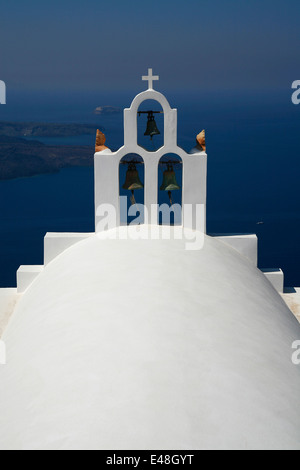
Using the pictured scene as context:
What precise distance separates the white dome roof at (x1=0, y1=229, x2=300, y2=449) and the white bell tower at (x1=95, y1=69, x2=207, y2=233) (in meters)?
1.81

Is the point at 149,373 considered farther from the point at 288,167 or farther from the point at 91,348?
the point at 288,167

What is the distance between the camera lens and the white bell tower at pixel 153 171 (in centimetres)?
1633

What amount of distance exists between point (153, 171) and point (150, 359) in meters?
6.80

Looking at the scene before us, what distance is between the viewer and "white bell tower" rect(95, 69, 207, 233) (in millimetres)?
16328

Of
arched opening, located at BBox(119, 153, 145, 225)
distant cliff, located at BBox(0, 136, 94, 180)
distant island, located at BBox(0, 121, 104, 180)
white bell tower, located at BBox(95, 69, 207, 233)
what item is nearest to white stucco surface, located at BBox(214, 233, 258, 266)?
white bell tower, located at BBox(95, 69, 207, 233)

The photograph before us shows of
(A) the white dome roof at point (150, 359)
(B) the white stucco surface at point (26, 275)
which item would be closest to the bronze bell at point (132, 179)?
(A) the white dome roof at point (150, 359)

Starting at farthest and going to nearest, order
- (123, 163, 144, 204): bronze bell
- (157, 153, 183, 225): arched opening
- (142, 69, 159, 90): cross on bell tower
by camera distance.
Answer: (123, 163, 144, 204): bronze bell, (157, 153, 183, 225): arched opening, (142, 69, 159, 90): cross on bell tower

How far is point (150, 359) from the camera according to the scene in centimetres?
1056

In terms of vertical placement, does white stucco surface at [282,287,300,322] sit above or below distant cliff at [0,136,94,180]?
below

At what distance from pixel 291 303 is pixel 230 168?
5789 cm

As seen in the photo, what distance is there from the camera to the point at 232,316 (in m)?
12.5

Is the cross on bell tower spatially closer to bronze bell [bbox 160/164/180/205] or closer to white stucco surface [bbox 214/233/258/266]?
bronze bell [bbox 160/164/180/205]

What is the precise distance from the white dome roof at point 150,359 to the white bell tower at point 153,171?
1.81m

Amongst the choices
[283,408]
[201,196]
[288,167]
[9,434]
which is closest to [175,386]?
[283,408]
